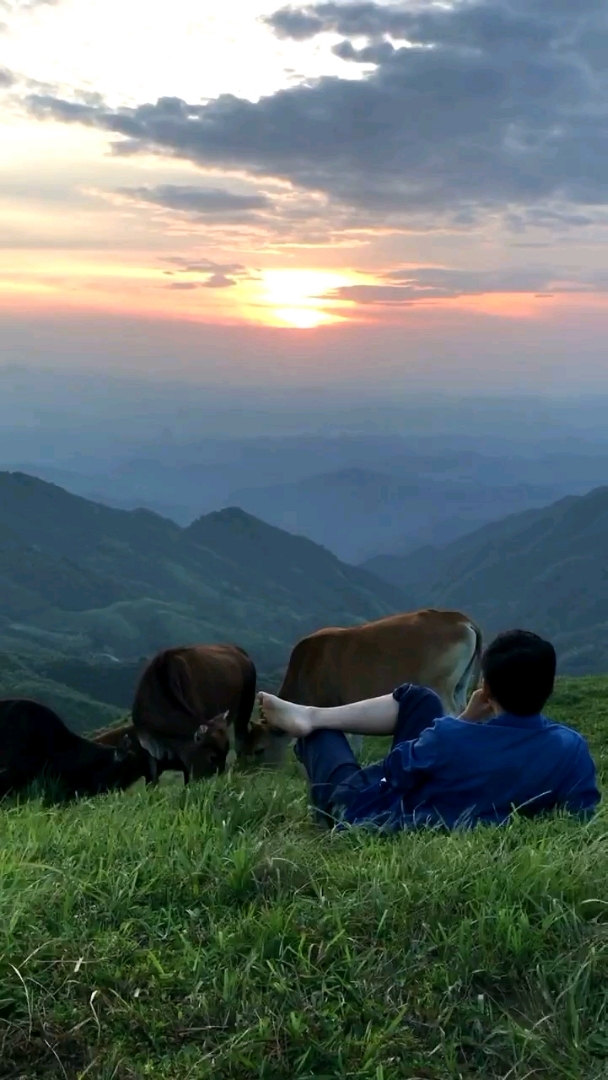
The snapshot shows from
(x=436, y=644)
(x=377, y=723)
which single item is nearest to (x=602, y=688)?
(x=436, y=644)

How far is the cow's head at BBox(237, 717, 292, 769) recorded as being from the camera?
12664 millimetres

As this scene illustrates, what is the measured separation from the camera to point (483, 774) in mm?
5453

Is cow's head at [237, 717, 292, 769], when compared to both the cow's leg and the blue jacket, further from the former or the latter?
the blue jacket

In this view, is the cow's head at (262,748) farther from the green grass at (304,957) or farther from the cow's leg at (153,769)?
the green grass at (304,957)

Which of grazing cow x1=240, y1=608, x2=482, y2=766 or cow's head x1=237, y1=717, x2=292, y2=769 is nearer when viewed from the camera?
cow's head x1=237, y1=717, x2=292, y2=769

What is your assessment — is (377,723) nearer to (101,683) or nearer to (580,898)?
(580,898)

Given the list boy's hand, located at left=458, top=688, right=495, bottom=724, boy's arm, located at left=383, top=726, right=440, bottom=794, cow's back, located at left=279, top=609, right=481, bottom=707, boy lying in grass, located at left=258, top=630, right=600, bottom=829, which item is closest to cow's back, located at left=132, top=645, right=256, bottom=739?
cow's back, located at left=279, top=609, right=481, bottom=707

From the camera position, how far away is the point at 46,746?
33.5 feet

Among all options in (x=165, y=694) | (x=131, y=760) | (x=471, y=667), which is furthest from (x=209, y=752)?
(x=471, y=667)

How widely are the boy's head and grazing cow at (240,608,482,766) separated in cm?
806

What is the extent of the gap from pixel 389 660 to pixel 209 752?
342cm

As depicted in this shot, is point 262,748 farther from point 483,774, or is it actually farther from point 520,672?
point 520,672

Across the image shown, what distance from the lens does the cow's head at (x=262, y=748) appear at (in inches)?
499

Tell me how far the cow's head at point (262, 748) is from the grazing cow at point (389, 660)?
64cm
